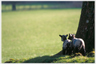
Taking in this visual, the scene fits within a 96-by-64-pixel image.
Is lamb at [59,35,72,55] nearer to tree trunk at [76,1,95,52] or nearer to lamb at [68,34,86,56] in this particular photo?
lamb at [68,34,86,56]

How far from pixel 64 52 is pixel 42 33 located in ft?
37.2

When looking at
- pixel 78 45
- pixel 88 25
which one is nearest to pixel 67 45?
pixel 78 45

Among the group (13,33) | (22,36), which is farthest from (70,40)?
(13,33)

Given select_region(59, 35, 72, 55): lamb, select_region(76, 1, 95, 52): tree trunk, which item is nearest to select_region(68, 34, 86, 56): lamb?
select_region(59, 35, 72, 55): lamb

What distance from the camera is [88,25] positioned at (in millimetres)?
8547

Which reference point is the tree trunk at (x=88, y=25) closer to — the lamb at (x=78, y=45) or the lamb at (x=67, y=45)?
the lamb at (x=78, y=45)

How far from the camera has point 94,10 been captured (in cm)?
848

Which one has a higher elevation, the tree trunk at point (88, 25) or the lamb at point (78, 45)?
the tree trunk at point (88, 25)

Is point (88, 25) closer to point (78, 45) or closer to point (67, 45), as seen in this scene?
point (78, 45)

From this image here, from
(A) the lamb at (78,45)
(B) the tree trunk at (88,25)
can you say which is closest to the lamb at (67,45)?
(A) the lamb at (78,45)

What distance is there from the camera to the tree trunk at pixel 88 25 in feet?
28.0

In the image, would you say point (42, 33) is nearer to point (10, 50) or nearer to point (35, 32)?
point (35, 32)

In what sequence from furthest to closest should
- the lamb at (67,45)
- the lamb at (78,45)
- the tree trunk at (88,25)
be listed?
the tree trunk at (88,25) < the lamb at (67,45) < the lamb at (78,45)

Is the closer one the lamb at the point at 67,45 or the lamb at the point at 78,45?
the lamb at the point at 78,45
